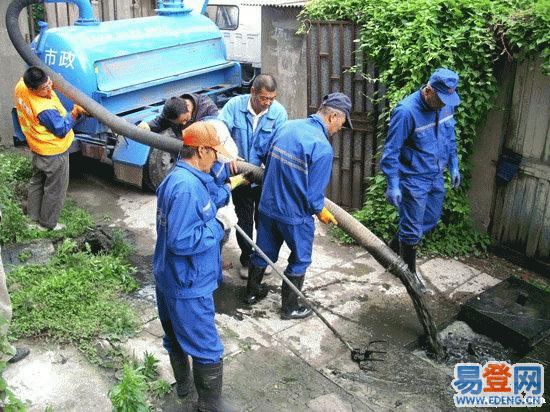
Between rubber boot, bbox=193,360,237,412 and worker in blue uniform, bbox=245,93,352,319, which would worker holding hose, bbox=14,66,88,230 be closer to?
worker in blue uniform, bbox=245,93,352,319

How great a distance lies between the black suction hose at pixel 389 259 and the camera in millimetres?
4727

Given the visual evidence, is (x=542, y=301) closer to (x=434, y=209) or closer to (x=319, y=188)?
(x=434, y=209)

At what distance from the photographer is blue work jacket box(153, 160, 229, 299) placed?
324cm

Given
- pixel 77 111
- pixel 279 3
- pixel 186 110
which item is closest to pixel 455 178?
pixel 186 110

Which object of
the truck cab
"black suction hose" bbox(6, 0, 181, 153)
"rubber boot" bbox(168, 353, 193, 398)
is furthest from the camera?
the truck cab

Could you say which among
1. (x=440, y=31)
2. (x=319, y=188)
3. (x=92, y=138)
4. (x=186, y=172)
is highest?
(x=440, y=31)

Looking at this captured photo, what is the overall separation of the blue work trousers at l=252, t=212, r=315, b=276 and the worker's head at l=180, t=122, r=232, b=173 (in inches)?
57.4

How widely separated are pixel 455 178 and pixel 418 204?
1.97ft

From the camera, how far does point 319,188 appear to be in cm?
454

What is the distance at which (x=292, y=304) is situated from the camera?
16.4 feet

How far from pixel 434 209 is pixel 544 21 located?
194 centimetres

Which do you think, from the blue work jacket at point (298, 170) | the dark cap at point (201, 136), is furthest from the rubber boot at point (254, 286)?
the dark cap at point (201, 136)

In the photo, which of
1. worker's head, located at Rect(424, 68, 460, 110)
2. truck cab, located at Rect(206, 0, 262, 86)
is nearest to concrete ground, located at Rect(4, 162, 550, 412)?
worker's head, located at Rect(424, 68, 460, 110)

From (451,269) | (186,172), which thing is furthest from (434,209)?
(186,172)
